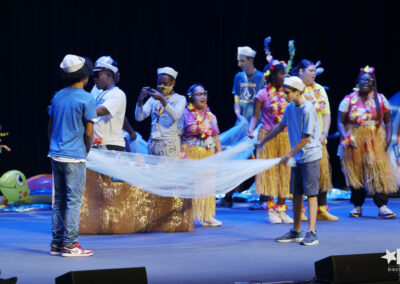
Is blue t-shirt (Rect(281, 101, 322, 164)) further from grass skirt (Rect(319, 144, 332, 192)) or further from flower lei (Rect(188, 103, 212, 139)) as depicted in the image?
grass skirt (Rect(319, 144, 332, 192))

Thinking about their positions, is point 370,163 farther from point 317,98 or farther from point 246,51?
point 246,51

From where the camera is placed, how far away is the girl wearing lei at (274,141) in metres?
Answer: 6.51

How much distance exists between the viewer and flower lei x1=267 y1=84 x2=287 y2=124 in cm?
650

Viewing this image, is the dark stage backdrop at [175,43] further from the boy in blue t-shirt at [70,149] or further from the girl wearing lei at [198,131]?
the boy in blue t-shirt at [70,149]

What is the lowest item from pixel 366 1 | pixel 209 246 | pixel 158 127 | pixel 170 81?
pixel 209 246

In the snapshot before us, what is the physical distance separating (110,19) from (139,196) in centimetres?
387

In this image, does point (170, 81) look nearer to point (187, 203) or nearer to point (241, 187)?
point (187, 203)

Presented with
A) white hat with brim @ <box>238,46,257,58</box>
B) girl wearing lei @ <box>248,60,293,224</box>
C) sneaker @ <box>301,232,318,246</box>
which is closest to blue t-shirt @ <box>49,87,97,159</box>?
sneaker @ <box>301,232,318,246</box>

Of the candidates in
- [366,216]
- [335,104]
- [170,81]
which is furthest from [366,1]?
[170,81]

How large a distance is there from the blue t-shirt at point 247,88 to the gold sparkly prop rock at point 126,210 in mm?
2359

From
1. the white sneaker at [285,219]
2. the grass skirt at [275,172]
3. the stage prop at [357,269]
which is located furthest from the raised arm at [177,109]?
the stage prop at [357,269]

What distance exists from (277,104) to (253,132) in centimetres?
37

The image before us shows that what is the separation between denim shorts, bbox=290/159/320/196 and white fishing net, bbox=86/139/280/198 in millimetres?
241

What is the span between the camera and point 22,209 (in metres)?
7.79
